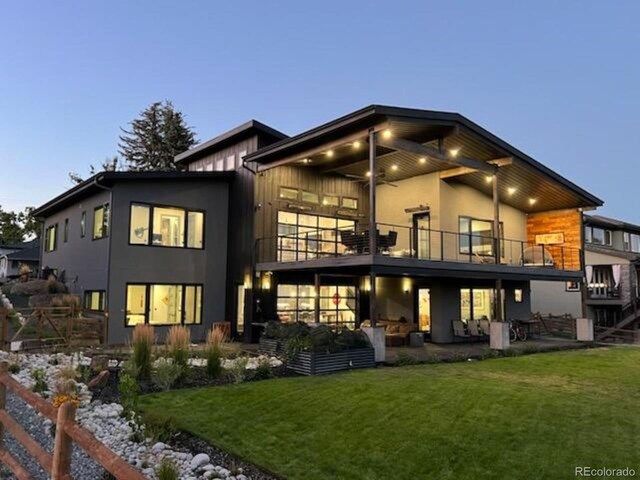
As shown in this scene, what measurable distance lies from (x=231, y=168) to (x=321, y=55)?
30.9m

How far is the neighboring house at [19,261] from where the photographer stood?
37719 mm

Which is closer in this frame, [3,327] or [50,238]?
[3,327]

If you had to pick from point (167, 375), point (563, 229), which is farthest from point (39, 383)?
point (563, 229)

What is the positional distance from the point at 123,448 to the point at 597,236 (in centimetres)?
2849

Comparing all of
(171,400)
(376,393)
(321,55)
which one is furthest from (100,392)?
(321,55)

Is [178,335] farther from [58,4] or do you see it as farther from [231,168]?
[58,4]

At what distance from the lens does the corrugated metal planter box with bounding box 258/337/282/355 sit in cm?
1165

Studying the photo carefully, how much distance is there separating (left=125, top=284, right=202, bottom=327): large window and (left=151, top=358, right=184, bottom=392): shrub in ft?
21.1

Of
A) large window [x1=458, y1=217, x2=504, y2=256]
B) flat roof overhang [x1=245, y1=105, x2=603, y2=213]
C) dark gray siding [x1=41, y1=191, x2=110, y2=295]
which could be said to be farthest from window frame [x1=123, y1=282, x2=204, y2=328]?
large window [x1=458, y1=217, x2=504, y2=256]

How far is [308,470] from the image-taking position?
16.1ft

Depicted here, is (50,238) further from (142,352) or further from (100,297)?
(142,352)

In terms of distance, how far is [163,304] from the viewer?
15.2 meters

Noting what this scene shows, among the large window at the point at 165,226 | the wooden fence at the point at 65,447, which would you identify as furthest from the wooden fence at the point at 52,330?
the wooden fence at the point at 65,447

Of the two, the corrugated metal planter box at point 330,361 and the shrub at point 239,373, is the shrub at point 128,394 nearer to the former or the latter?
the shrub at point 239,373
